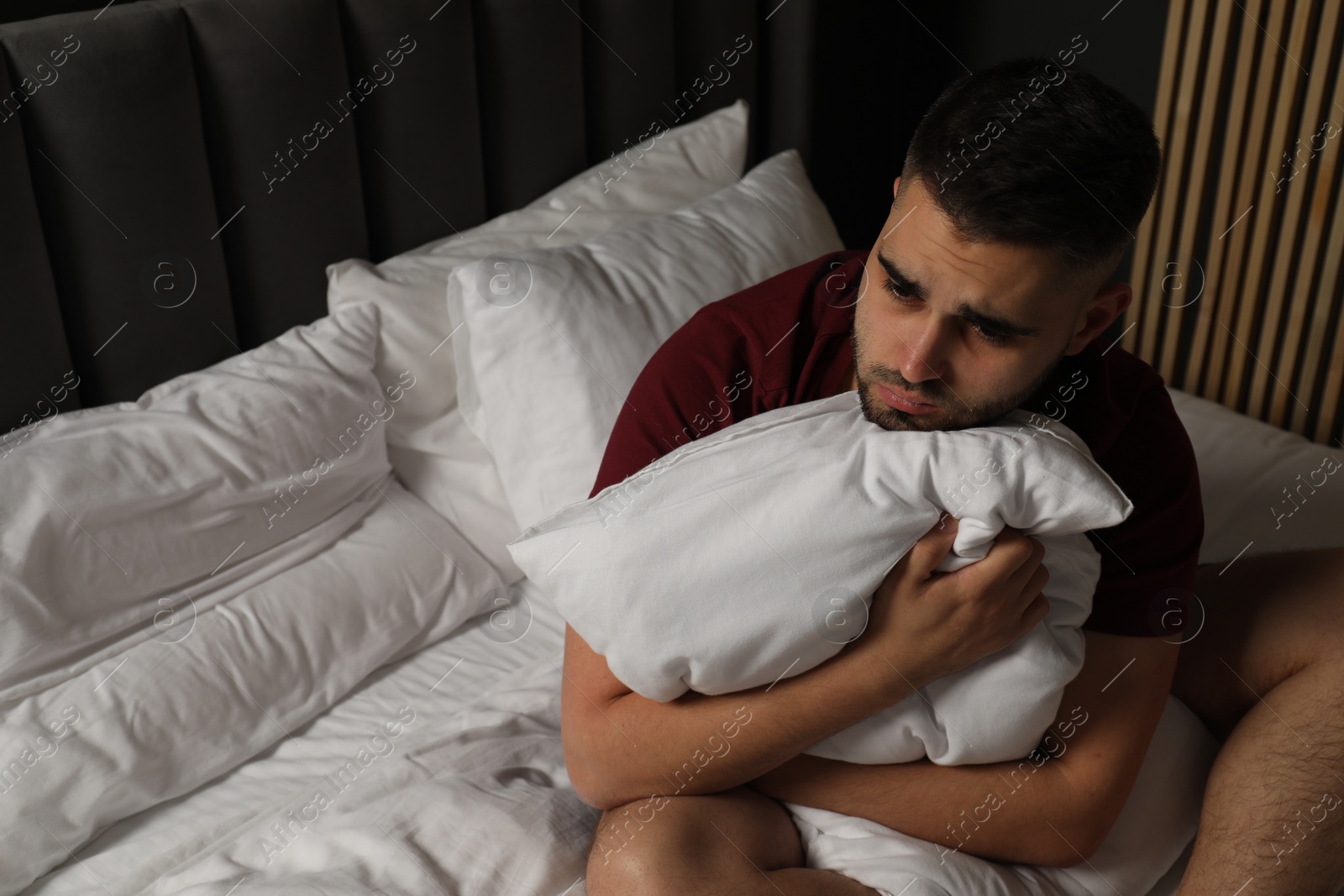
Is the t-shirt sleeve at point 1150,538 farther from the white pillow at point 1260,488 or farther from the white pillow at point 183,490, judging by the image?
the white pillow at point 183,490

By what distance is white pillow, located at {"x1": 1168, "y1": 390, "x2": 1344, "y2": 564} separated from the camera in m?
1.39

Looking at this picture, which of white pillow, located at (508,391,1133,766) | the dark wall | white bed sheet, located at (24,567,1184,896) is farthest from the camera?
the dark wall

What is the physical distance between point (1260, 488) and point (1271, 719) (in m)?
0.52

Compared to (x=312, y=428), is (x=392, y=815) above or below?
below

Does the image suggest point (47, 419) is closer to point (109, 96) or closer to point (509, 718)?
point (109, 96)

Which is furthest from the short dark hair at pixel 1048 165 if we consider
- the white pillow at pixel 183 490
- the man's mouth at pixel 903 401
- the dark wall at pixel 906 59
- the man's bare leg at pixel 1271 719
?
the dark wall at pixel 906 59

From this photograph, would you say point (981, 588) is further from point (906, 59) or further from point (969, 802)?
point (906, 59)

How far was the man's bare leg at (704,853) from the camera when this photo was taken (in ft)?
2.87

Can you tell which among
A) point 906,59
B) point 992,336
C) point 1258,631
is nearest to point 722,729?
point 992,336

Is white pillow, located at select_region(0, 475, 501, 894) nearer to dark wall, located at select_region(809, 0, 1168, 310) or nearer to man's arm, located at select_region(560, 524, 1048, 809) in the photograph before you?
man's arm, located at select_region(560, 524, 1048, 809)

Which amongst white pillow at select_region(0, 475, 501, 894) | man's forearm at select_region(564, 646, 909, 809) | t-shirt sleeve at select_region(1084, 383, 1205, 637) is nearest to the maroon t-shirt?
t-shirt sleeve at select_region(1084, 383, 1205, 637)

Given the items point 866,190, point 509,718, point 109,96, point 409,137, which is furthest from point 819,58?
point 509,718

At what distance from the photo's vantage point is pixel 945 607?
0.87 meters

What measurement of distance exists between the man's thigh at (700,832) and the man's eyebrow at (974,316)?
47 centimetres
